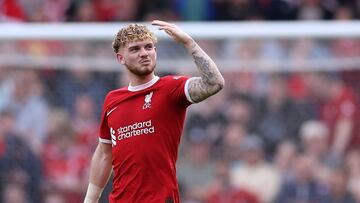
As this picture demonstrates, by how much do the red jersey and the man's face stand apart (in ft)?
0.42

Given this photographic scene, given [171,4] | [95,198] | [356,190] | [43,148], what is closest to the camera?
[95,198]

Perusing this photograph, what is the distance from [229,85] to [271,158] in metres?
0.82

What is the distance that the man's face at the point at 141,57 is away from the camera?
7.09m

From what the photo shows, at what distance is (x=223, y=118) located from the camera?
1123 cm

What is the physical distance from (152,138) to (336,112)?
14.0 ft

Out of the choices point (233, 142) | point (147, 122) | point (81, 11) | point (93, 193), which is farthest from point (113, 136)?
point (81, 11)

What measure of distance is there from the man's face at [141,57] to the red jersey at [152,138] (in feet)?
0.42

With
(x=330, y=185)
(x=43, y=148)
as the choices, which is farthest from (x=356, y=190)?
(x=43, y=148)

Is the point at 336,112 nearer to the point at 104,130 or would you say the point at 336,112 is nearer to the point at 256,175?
the point at 256,175

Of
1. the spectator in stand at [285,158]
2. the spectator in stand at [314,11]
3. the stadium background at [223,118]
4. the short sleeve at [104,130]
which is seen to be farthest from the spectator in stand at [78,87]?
the short sleeve at [104,130]

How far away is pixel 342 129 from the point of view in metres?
11.1

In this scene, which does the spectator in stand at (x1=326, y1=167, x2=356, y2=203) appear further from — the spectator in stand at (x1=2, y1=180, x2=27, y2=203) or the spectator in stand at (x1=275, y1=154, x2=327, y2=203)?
the spectator in stand at (x1=2, y1=180, x2=27, y2=203)

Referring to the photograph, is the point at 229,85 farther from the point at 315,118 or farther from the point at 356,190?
the point at 356,190

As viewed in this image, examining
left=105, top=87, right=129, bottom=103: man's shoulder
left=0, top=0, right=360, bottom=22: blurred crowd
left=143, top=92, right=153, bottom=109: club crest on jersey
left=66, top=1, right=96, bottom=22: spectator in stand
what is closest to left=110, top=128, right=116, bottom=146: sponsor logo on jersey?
left=105, top=87, right=129, bottom=103: man's shoulder
